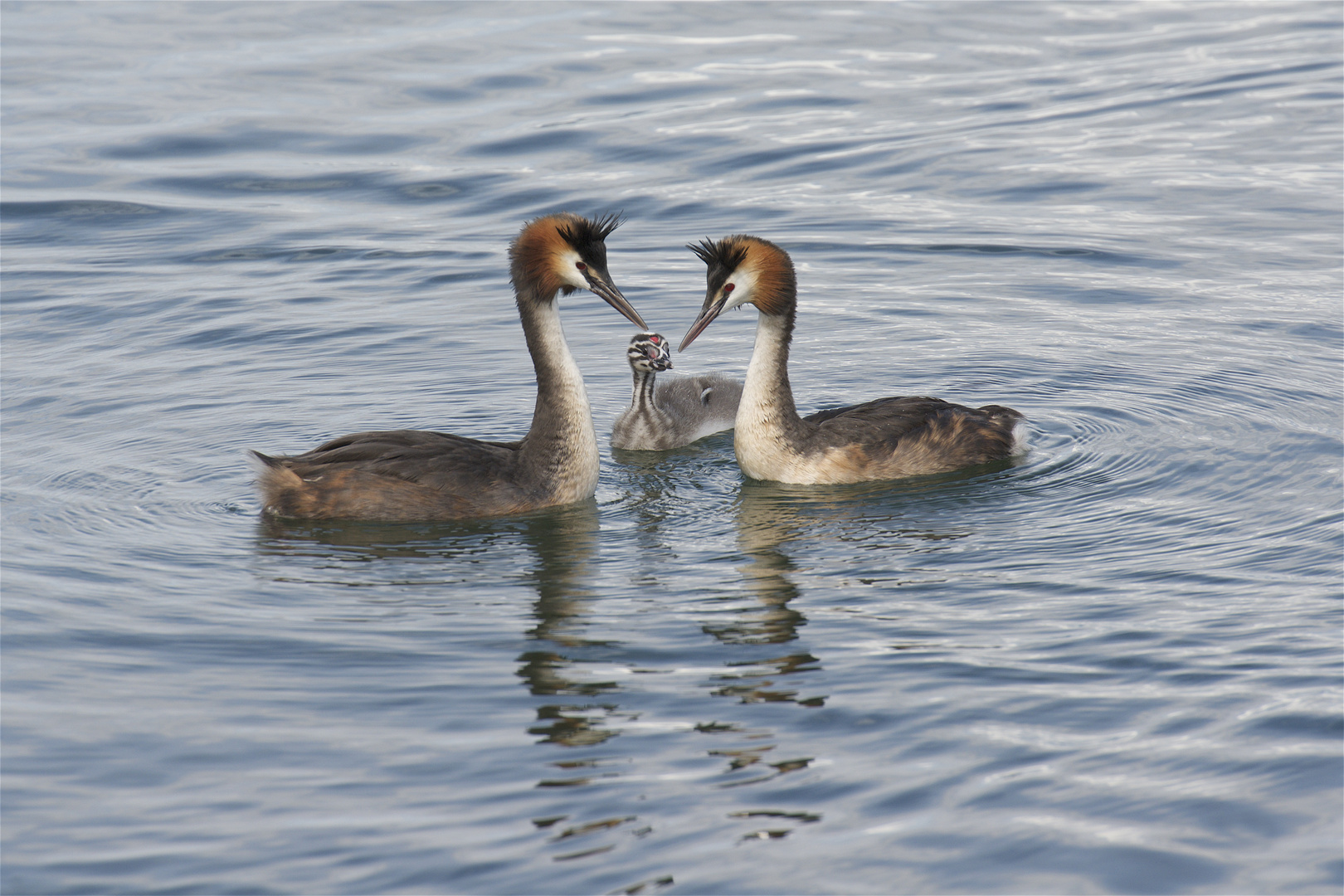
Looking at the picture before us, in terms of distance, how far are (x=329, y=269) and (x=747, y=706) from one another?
32.9 ft

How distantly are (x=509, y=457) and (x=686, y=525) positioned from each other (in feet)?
3.81

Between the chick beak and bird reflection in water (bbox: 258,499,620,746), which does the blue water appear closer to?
bird reflection in water (bbox: 258,499,620,746)

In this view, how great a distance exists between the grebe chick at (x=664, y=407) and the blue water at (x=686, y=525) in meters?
0.23

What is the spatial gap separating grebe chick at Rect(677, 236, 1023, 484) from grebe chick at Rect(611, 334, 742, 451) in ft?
3.17

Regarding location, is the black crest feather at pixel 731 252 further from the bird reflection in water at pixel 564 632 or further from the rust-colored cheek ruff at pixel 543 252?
the bird reflection in water at pixel 564 632

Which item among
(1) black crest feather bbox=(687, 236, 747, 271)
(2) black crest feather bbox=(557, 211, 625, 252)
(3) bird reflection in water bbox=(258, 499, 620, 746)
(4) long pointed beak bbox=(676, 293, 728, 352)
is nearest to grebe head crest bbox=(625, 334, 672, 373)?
(4) long pointed beak bbox=(676, 293, 728, 352)

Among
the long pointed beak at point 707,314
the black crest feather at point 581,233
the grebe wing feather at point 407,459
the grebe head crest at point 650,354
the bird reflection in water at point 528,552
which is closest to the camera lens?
the bird reflection in water at point 528,552

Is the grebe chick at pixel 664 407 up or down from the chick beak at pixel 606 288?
down

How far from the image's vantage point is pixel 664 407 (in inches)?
455

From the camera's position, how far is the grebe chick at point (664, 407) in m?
11.3

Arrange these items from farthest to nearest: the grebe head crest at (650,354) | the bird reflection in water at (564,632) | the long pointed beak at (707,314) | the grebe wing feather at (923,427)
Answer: the grebe head crest at (650,354), the long pointed beak at (707,314), the grebe wing feather at (923,427), the bird reflection in water at (564,632)

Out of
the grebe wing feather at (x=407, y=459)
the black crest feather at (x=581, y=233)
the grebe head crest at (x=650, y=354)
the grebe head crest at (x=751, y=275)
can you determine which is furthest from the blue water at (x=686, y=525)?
the black crest feather at (x=581, y=233)

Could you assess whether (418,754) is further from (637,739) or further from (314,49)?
(314,49)

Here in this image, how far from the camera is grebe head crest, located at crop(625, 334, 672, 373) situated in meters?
11.2
